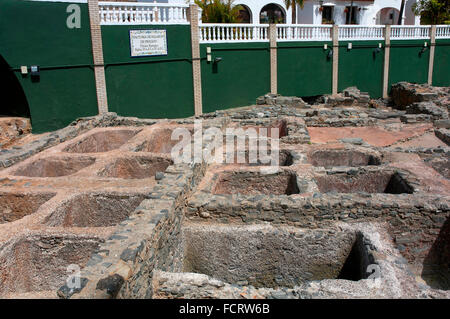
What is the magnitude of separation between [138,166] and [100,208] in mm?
2247

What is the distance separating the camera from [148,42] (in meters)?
14.1

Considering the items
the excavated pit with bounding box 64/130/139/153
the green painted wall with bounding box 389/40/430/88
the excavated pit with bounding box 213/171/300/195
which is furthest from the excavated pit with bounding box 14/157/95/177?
the green painted wall with bounding box 389/40/430/88

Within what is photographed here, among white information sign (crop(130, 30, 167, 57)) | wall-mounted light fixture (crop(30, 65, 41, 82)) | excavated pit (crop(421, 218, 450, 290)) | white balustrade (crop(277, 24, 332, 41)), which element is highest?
white balustrade (crop(277, 24, 332, 41))

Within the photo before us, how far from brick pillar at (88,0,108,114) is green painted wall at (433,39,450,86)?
19219mm

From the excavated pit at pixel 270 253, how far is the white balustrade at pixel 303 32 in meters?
14.2

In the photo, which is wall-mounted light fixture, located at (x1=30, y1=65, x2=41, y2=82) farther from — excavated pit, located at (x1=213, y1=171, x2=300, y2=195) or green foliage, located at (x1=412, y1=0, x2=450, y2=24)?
green foliage, located at (x1=412, y1=0, x2=450, y2=24)

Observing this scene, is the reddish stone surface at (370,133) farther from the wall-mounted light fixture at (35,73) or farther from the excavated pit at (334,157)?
the wall-mounted light fixture at (35,73)

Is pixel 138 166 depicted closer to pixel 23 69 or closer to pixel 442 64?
pixel 23 69

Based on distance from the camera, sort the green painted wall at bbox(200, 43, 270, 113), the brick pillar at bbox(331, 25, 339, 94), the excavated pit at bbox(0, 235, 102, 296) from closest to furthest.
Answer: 1. the excavated pit at bbox(0, 235, 102, 296)
2. the green painted wall at bbox(200, 43, 270, 113)
3. the brick pillar at bbox(331, 25, 339, 94)

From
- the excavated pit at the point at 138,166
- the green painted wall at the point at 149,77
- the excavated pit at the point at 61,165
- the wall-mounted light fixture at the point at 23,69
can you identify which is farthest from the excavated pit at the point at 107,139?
the wall-mounted light fixture at the point at 23,69

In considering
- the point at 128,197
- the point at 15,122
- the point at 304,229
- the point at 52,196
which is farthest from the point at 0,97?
the point at 304,229

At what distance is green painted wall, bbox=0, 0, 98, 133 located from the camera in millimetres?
11672

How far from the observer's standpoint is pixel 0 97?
12.8 meters

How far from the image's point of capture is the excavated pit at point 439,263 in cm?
554
